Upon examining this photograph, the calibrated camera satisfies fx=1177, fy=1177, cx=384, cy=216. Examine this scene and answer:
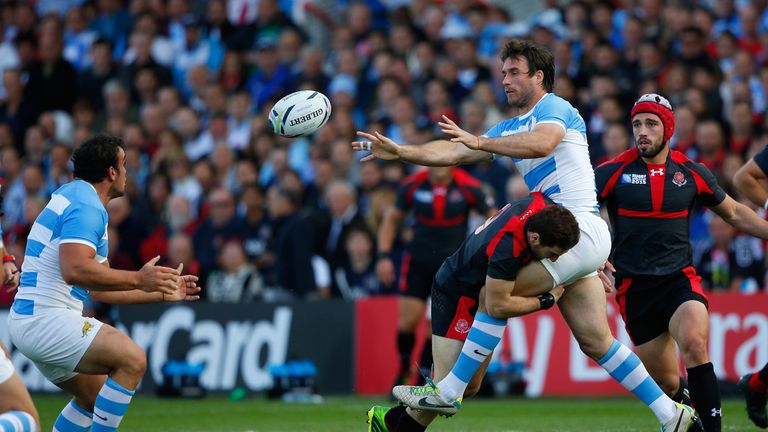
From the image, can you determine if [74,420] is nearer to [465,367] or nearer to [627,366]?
[465,367]

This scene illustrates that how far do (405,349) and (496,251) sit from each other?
18.0ft

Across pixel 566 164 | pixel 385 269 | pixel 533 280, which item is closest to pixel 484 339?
pixel 533 280

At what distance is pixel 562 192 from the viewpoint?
787 cm

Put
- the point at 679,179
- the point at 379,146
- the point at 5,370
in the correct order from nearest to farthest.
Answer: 1. the point at 5,370
2. the point at 379,146
3. the point at 679,179

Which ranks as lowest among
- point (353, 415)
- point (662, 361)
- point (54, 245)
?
point (353, 415)

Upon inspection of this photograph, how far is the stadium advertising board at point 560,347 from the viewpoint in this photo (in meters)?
13.2

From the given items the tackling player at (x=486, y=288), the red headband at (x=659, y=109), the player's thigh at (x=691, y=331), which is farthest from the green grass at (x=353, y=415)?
the red headband at (x=659, y=109)

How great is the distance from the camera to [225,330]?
14.5 meters

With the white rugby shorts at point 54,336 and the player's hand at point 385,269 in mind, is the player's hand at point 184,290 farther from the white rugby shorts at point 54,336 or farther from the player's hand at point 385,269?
the player's hand at point 385,269

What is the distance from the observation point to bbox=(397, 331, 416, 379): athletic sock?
12.9 m

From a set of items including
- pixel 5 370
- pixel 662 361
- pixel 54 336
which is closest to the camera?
pixel 5 370

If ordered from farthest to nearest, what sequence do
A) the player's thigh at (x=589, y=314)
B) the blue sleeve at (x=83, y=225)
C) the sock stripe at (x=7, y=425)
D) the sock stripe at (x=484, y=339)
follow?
the player's thigh at (x=589, y=314), the sock stripe at (x=484, y=339), the blue sleeve at (x=83, y=225), the sock stripe at (x=7, y=425)

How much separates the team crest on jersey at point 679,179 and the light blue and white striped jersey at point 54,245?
4198 millimetres

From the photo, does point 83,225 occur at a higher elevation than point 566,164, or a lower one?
lower
